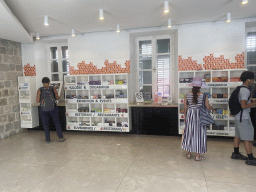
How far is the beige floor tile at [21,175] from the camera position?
2.84m

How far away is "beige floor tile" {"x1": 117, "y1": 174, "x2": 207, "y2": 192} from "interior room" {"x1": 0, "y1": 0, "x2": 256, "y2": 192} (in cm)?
1

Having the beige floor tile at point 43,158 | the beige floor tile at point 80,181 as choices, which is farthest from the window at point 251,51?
the beige floor tile at point 43,158

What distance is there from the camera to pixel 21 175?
319cm

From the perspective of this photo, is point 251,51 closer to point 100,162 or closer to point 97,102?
point 97,102

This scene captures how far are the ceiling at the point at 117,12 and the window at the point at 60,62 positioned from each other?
1.18 meters

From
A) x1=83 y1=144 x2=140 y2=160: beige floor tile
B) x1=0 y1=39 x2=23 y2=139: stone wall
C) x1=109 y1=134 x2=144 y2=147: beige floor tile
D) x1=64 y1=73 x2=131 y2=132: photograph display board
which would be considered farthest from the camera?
x1=0 y1=39 x2=23 y2=139: stone wall

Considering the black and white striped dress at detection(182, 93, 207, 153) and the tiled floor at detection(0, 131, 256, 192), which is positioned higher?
the black and white striped dress at detection(182, 93, 207, 153)

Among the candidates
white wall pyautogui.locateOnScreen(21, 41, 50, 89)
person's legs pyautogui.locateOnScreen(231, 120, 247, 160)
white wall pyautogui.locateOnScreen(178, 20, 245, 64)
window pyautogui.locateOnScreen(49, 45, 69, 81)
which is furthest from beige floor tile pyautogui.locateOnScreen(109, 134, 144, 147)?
white wall pyautogui.locateOnScreen(21, 41, 50, 89)

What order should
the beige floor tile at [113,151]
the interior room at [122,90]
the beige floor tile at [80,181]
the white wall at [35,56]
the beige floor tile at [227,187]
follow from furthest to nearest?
the white wall at [35,56]
the beige floor tile at [113,151]
the interior room at [122,90]
the beige floor tile at [80,181]
the beige floor tile at [227,187]

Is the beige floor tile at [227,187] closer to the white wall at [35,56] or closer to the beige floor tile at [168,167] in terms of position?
the beige floor tile at [168,167]

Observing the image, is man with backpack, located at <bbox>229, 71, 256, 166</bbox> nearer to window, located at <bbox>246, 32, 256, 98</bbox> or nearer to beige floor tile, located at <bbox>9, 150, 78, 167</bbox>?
window, located at <bbox>246, 32, 256, 98</bbox>

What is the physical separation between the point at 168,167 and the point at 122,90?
Answer: 276 centimetres

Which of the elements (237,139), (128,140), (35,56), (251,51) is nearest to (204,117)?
(237,139)

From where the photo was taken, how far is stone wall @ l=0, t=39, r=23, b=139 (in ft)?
17.7
